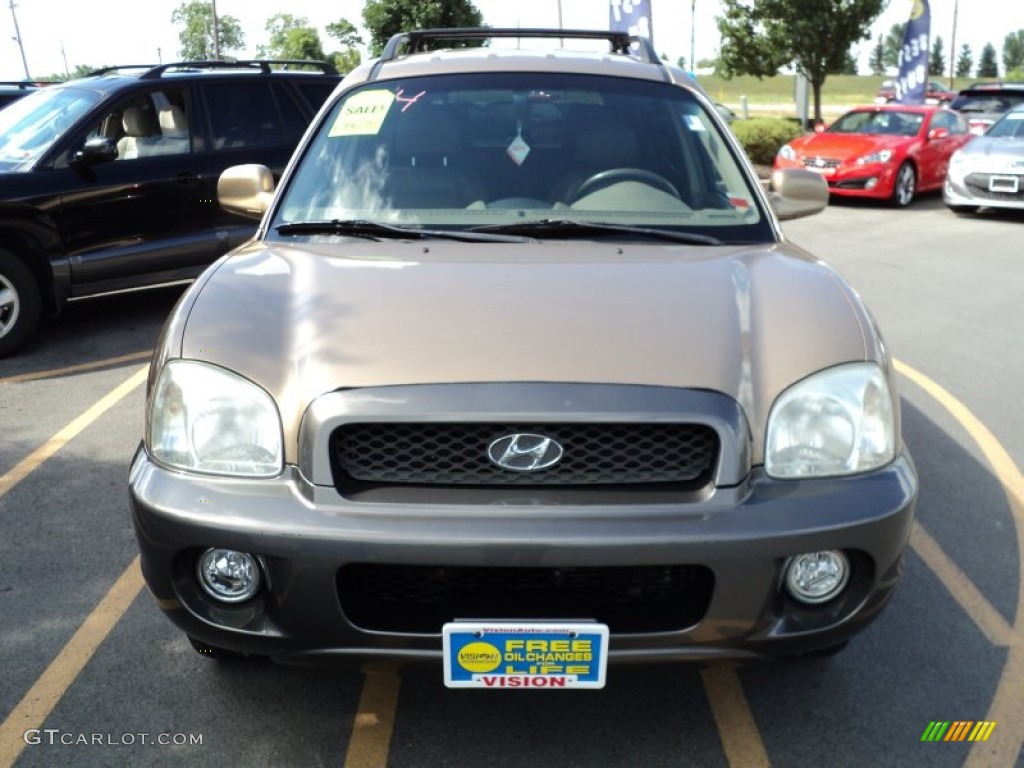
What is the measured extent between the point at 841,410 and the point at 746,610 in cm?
57

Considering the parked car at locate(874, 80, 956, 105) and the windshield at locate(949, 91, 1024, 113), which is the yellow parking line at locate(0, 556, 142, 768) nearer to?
the windshield at locate(949, 91, 1024, 113)

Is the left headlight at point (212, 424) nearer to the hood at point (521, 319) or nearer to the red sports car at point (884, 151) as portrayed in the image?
the hood at point (521, 319)

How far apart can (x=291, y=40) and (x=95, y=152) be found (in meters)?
78.0

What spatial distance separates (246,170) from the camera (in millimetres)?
4047

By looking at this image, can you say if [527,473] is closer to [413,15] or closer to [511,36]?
[511,36]

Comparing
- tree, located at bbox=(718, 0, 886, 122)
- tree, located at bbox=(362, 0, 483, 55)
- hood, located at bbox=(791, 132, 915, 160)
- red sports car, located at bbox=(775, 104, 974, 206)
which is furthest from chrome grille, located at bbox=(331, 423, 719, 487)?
tree, located at bbox=(362, 0, 483, 55)

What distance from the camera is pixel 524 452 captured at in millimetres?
2459

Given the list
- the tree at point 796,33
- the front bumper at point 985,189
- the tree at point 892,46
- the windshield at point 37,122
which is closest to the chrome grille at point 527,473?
the windshield at point 37,122

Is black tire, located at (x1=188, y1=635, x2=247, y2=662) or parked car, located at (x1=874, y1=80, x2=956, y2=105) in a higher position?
black tire, located at (x1=188, y1=635, x2=247, y2=662)

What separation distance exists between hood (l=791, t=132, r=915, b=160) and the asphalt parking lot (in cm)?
1073

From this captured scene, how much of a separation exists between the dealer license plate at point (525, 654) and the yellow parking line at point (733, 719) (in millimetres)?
336

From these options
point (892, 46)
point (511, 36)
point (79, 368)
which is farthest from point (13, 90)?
point (892, 46)

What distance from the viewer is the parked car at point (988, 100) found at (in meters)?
20.8

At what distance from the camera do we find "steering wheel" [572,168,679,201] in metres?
3.64
